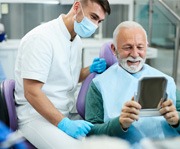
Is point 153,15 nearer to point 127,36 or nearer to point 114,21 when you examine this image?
point 114,21

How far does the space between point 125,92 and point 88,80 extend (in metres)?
0.30

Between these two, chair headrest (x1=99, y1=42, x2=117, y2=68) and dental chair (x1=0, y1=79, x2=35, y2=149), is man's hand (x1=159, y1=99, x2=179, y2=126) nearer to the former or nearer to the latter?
chair headrest (x1=99, y1=42, x2=117, y2=68)

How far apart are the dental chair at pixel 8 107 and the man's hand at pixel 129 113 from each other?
61 cm

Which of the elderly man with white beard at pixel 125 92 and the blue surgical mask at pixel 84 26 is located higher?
the blue surgical mask at pixel 84 26

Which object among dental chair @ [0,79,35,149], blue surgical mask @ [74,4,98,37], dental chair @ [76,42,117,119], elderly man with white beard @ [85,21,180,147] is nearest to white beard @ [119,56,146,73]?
elderly man with white beard @ [85,21,180,147]

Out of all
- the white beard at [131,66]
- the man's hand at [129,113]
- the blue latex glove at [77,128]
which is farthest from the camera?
the white beard at [131,66]

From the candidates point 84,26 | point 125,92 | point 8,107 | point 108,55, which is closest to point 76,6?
point 84,26

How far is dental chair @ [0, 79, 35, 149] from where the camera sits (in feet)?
5.64

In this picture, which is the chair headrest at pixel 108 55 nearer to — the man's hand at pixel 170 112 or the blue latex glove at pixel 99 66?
the blue latex glove at pixel 99 66

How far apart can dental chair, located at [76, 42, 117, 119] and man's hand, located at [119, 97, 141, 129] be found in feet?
1.55

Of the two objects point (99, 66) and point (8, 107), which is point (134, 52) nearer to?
point (99, 66)

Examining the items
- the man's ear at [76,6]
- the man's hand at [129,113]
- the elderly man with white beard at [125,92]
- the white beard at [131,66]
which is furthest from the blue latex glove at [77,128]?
the man's ear at [76,6]

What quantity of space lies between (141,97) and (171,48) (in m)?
3.05

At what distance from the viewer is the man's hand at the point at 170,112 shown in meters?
1.39
